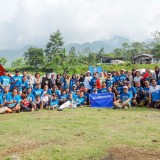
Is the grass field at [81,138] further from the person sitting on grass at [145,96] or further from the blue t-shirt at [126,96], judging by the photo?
the person sitting on grass at [145,96]

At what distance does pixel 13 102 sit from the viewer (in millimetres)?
14133

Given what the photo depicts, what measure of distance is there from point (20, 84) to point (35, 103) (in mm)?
1383

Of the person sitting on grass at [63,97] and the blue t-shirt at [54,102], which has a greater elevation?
the person sitting on grass at [63,97]

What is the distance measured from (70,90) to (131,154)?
960 centimetres

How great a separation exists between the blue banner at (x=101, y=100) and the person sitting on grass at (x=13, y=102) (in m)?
3.61

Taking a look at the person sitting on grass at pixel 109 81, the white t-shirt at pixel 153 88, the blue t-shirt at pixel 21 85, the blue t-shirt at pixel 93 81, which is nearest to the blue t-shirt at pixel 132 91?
the white t-shirt at pixel 153 88

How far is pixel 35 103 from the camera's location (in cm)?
1473

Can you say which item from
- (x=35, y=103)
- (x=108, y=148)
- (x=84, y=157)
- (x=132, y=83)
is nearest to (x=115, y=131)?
(x=108, y=148)

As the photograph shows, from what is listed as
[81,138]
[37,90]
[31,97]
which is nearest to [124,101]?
[37,90]

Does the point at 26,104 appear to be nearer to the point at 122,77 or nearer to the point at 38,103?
the point at 38,103

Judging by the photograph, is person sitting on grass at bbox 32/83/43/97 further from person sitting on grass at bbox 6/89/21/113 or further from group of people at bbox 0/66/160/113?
person sitting on grass at bbox 6/89/21/113

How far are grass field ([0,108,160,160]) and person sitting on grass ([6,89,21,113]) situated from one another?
2673 mm

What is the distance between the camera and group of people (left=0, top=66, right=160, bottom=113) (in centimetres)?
1447

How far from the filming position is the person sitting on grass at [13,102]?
45.9 ft
